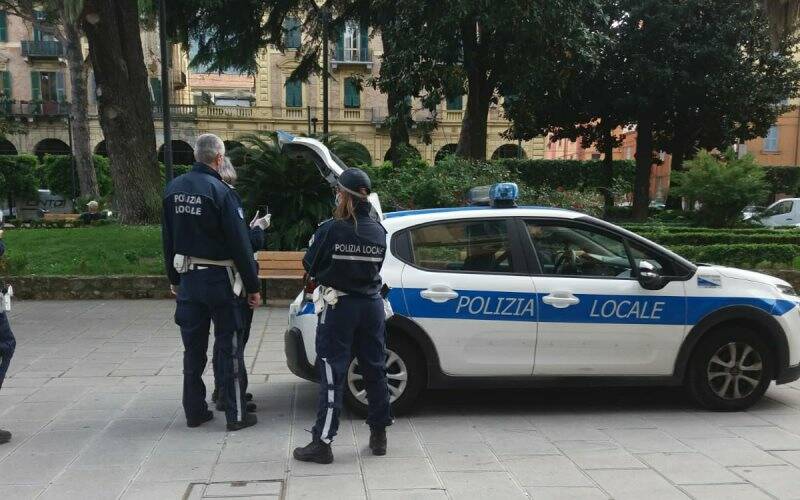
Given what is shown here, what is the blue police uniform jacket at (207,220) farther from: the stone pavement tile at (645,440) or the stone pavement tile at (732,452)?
the stone pavement tile at (732,452)

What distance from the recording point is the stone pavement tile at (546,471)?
3.85 m

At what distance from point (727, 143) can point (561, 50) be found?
48.0 feet

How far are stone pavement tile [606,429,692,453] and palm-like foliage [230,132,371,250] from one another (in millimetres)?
7290

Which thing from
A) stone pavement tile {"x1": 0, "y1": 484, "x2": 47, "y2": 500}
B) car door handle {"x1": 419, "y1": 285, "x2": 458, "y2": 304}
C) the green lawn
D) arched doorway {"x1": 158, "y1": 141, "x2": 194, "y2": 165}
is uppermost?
arched doorway {"x1": 158, "y1": 141, "x2": 194, "y2": 165}

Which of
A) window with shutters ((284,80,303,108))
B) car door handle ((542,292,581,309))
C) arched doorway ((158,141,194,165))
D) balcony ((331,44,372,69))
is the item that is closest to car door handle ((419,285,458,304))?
car door handle ((542,292,581,309))

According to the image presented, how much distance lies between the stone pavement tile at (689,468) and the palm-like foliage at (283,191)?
775 centimetres

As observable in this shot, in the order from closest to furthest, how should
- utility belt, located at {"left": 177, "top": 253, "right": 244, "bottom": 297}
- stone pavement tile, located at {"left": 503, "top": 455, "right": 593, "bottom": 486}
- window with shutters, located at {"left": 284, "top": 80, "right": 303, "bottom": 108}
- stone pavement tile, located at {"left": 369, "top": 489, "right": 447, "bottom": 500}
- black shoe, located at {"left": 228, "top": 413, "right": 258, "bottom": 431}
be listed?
stone pavement tile, located at {"left": 369, "top": 489, "right": 447, "bottom": 500}, stone pavement tile, located at {"left": 503, "top": 455, "right": 593, "bottom": 486}, utility belt, located at {"left": 177, "top": 253, "right": 244, "bottom": 297}, black shoe, located at {"left": 228, "top": 413, "right": 258, "bottom": 431}, window with shutters, located at {"left": 284, "top": 80, "right": 303, "bottom": 108}

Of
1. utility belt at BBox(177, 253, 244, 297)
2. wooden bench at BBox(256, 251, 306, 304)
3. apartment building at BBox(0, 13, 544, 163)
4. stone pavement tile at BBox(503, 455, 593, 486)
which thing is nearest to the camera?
stone pavement tile at BBox(503, 455, 593, 486)

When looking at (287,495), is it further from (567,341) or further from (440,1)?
(440,1)

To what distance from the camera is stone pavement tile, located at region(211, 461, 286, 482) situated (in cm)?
388

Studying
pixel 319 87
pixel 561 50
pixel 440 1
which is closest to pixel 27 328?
pixel 440 1

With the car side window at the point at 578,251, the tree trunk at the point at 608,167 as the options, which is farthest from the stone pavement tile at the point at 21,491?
the tree trunk at the point at 608,167

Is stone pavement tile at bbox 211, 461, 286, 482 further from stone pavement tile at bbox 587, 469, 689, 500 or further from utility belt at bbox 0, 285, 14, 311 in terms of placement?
stone pavement tile at bbox 587, 469, 689, 500

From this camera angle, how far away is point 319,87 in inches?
1799
